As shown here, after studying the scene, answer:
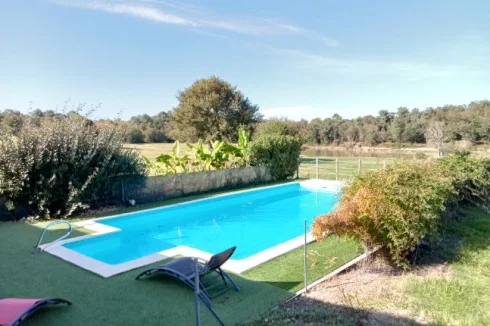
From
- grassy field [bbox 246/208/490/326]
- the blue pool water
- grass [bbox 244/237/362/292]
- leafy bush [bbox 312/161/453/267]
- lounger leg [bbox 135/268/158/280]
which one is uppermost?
leafy bush [bbox 312/161/453/267]

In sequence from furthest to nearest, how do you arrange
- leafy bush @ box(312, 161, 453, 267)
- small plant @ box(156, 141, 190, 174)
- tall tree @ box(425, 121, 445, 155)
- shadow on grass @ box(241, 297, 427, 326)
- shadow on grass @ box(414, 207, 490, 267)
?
tall tree @ box(425, 121, 445, 155), small plant @ box(156, 141, 190, 174), shadow on grass @ box(414, 207, 490, 267), leafy bush @ box(312, 161, 453, 267), shadow on grass @ box(241, 297, 427, 326)

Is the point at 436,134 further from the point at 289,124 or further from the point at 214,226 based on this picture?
the point at 214,226

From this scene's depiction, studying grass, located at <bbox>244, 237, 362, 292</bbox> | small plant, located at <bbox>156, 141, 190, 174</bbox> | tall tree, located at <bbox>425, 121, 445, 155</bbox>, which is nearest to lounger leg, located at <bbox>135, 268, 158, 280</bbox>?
grass, located at <bbox>244, 237, 362, 292</bbox>

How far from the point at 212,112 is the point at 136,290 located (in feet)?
103

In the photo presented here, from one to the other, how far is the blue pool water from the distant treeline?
1296 centimetres

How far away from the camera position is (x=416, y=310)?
14.2 feet

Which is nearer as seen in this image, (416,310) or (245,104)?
(416,310)

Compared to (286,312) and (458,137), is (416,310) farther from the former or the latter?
(458,137)

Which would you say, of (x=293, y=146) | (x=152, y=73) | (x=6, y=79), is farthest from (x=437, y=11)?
(x=152, y=73)

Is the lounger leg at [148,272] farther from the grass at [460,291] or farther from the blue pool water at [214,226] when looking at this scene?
the grass at [460,291]

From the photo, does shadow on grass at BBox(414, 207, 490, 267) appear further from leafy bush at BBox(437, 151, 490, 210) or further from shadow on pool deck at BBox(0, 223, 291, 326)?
shadow on pool deck at BBox(0, 223, 291, 326)

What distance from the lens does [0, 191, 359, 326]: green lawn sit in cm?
430

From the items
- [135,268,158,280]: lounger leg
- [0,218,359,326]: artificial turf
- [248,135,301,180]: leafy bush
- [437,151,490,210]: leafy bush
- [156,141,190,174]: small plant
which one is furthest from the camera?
[248,135,301,180]: leafy bush

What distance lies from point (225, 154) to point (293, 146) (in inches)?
167
